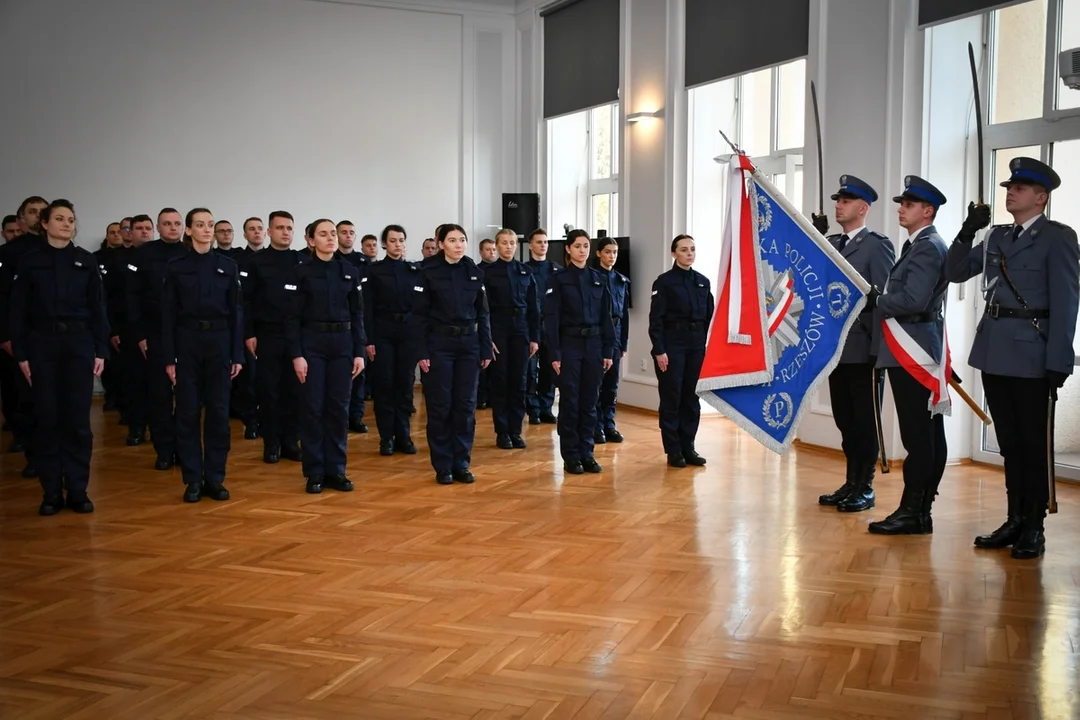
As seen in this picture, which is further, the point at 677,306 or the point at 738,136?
the point at 738,136

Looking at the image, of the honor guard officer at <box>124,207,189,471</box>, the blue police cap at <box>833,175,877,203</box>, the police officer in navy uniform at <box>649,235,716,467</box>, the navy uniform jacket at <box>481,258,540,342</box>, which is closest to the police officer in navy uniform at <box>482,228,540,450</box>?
the navy uniform jacket at <box>481,258,540,342</box>

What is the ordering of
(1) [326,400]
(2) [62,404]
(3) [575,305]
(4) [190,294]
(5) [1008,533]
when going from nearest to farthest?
(5) [1008,533], (2) [62,404], (4) [190,294], (1) [326,400], (3) [575,305]

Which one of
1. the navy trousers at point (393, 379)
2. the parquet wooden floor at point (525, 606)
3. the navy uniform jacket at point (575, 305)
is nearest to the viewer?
the parquet wooden floor at point (525, 606)

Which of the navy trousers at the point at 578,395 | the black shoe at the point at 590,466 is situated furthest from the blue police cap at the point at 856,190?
the black shoe at the point at 590,466

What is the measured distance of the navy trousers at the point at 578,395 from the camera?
6.98 meters

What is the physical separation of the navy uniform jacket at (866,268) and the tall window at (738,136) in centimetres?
335

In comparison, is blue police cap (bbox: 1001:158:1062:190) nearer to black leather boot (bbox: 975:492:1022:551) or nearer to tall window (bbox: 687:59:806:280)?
black leather boot (bbox: 975:492:1022:551)

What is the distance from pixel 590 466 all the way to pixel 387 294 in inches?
80.3

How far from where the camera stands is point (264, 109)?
461 inches

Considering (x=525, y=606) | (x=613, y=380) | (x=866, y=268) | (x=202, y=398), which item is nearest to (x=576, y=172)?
(x=613, y=380)

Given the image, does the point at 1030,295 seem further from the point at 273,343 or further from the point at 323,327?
the point at 273,343

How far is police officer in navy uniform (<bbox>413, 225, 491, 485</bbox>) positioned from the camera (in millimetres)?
6508

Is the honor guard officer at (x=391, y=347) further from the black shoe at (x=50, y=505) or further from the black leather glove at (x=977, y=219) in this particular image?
the black leather glove at (x=977, y=219)

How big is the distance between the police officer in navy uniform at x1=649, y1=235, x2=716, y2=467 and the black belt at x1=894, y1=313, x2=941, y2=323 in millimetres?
1927
